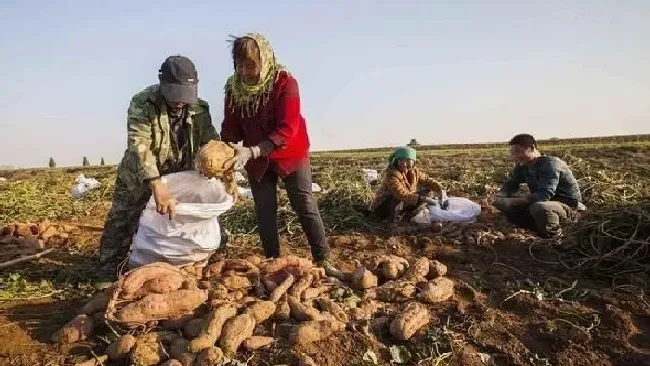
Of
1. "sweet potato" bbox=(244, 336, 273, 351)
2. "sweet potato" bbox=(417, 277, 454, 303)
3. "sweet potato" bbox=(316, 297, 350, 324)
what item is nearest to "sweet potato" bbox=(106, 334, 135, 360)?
"sweet potato" bbox=(244, 336, 273, 351)

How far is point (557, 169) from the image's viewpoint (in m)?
5.46

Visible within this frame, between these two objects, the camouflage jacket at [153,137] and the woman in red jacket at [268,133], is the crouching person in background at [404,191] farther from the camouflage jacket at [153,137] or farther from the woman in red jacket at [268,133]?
the camouflage jacket at [153,137]

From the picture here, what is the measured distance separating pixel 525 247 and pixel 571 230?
412 millimetres

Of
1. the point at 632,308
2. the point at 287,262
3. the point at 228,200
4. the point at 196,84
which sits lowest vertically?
the point at 632,308

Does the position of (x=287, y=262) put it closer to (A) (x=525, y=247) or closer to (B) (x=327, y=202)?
(A) (x=525, y=247)

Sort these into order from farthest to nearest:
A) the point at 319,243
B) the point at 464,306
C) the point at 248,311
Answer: the point at 319,243, the point at 464,306, the point at 248,311

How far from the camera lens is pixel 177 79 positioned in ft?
11.6

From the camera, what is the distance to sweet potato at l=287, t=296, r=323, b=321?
312 cm

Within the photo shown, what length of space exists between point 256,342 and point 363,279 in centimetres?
92

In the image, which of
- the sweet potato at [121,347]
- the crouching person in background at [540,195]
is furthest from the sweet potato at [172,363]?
the crouching person in background at [540,195]

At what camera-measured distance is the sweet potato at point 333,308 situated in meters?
3.20

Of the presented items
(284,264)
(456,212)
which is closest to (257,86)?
(284,264)

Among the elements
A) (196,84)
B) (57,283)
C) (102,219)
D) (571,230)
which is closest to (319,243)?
(196,84)

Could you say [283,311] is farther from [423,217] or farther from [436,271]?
[423,217]
